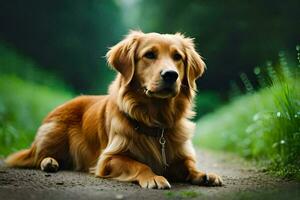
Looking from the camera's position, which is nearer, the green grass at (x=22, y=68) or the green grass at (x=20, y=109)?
the green grass at (x=20, y=109)

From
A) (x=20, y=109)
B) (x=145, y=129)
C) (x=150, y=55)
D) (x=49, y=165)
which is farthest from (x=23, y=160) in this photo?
(x=20, y=109)

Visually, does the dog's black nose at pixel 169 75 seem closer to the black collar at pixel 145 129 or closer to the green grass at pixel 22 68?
the black collar at pixel 145 129

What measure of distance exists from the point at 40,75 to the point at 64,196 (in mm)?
9868

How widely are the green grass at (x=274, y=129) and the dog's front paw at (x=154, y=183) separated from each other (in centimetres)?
126

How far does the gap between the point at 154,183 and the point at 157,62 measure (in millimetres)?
1146

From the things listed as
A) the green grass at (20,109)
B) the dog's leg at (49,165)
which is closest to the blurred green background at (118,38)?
the green grass at (20,109)

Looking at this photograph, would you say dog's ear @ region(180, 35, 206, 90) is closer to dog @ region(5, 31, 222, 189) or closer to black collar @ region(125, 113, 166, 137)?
dog @ region(5, 31, 222, 189)

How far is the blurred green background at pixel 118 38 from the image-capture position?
30.0ft

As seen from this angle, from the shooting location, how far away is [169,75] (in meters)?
4.35

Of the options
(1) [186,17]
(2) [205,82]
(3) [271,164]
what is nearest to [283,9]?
(1) [186,17]

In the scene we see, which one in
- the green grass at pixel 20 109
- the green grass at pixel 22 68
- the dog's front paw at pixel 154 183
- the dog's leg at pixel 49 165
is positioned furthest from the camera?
the green grass at pixel 22 68

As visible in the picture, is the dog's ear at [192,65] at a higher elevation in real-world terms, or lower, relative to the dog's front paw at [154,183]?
higher

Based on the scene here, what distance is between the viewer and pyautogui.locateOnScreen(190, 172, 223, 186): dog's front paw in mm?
4301

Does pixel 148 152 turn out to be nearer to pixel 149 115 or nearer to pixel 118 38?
pixel 149 115
